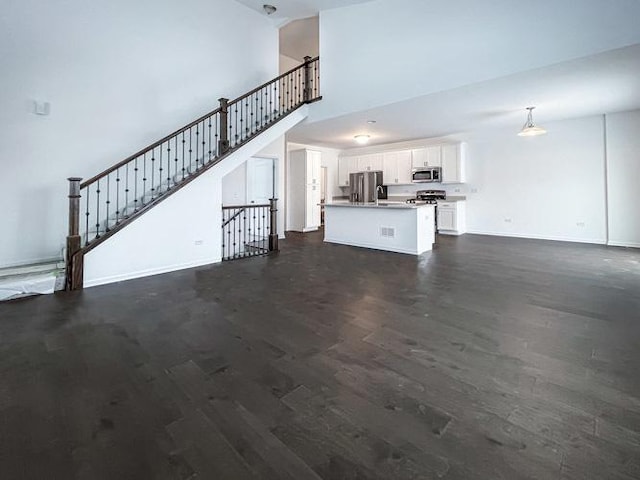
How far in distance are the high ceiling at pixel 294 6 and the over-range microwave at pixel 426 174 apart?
4.63m

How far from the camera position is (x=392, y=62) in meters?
5.22

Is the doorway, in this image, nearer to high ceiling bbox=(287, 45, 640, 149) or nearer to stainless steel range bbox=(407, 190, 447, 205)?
high ceiling bbox=(287, 45, 640, 149)

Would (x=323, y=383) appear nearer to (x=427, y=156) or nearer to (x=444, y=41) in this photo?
(x=444, y=41)

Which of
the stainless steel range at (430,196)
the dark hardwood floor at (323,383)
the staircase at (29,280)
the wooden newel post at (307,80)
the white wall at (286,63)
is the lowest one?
the dark hardwood floor at (323,383)

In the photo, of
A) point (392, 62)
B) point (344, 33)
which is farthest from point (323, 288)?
point (344, 33)

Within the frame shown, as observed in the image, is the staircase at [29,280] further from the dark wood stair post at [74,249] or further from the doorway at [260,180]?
the doorway at [260,180]

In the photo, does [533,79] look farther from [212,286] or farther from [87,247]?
[87,247]

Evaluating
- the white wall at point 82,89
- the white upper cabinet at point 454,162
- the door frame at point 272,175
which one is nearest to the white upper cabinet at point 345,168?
the white upper cabinet at point 454,162

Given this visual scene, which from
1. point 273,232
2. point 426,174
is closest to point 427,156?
point 426,174

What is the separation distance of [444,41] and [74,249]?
568cm

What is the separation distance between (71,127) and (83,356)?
4.02m

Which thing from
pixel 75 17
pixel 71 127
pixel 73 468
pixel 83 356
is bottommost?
pixel 73 468

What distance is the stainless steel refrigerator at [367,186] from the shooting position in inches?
383

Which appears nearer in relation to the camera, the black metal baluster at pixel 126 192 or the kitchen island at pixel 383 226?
the black metal baluster at pixel 126 192
